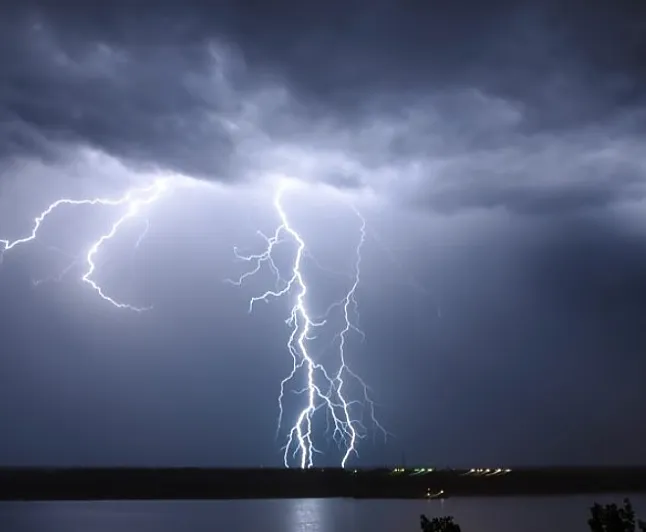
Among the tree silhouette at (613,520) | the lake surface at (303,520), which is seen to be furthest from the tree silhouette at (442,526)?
the lake surface at (303,520)

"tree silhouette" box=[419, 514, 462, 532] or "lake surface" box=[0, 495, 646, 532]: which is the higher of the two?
"lake surface" box=[0, 495, 646, 532]

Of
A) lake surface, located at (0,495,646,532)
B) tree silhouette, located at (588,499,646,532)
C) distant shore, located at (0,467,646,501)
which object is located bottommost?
tree silhouette, located at (588,499,646,532)

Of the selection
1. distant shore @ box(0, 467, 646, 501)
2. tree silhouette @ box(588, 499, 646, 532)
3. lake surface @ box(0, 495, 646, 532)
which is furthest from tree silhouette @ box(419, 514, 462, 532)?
distant shore @ box(0, 467, 646, 501)

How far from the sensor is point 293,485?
124 meters

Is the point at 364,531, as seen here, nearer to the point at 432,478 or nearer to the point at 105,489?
the point at 105,489

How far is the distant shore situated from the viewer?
111188 millimetres

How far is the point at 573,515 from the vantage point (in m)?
63.8

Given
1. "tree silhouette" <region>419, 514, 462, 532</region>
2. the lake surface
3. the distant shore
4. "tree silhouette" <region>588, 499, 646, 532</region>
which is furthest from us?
the distant shore

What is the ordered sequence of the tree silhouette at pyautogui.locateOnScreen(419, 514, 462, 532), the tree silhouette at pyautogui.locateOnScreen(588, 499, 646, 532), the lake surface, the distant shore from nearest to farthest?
1. the tree silhouette at pyautogui.locateOnScreen(588, 499, 646, 532)
2. the tree silhouette at pyautogui.locateOnScreen(419, 514, 462, 532)
3. the lake surface
4. the distant shore

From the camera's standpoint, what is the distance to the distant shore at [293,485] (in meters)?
111

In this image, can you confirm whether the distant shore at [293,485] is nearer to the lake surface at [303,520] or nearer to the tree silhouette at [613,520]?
the lake surface at [303,520]

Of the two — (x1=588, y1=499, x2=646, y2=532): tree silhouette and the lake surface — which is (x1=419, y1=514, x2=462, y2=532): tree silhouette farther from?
the lake surface

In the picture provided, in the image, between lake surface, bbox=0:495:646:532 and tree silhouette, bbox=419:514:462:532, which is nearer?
tree silhouette, bbox=419:514:462:532

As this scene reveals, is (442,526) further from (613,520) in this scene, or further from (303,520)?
(303,520)
